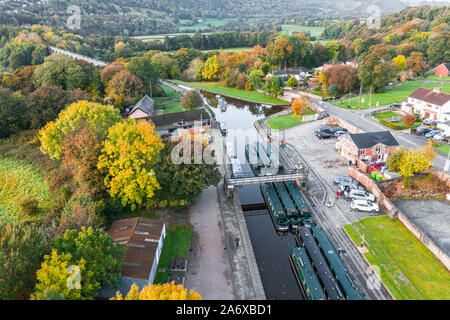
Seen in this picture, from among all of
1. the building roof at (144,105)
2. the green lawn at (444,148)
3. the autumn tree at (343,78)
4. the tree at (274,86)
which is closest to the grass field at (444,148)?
the green lawn at (444,148)

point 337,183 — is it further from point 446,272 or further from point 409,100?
point 409,100

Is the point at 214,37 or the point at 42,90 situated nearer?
the point at 42,90

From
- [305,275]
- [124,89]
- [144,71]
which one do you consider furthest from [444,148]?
[144,71]

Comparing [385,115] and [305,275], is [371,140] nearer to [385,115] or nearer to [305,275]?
[385,115]

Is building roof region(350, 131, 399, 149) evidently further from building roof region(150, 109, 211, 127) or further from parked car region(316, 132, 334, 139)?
building roof region(150, 109, 211, 127)

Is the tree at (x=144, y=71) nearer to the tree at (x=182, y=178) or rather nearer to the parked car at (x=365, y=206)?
the tree at (x=182, y=178)

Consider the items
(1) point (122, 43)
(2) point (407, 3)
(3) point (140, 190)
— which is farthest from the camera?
(2) point (407, 3)

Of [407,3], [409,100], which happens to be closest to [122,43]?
[409,100]
